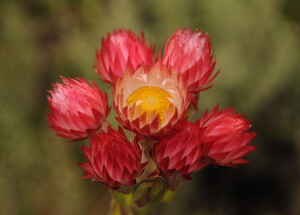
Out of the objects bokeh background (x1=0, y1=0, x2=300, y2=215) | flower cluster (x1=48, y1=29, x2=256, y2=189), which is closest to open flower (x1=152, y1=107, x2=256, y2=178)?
flower cluster (x1=48, y1=29, x2=256, y2=189)

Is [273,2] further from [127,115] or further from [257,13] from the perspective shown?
[127,115]

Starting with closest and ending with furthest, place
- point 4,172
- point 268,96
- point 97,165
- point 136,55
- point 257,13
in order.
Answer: point 97,165
point 136,55
point 4,172
point 268,96
point 257,13

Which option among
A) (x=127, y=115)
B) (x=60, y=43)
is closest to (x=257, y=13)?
(x=60, y=43)

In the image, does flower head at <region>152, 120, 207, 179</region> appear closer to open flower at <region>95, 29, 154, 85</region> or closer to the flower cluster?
the flower cluster

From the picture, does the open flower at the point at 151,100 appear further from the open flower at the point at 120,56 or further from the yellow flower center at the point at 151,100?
the open flower at the point at 120,56

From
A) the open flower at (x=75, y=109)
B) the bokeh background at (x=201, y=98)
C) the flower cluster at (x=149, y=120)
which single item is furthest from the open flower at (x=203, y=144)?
the bokeh background at (x=201, y=98)

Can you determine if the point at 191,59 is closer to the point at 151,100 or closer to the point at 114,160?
the point at 151,100
